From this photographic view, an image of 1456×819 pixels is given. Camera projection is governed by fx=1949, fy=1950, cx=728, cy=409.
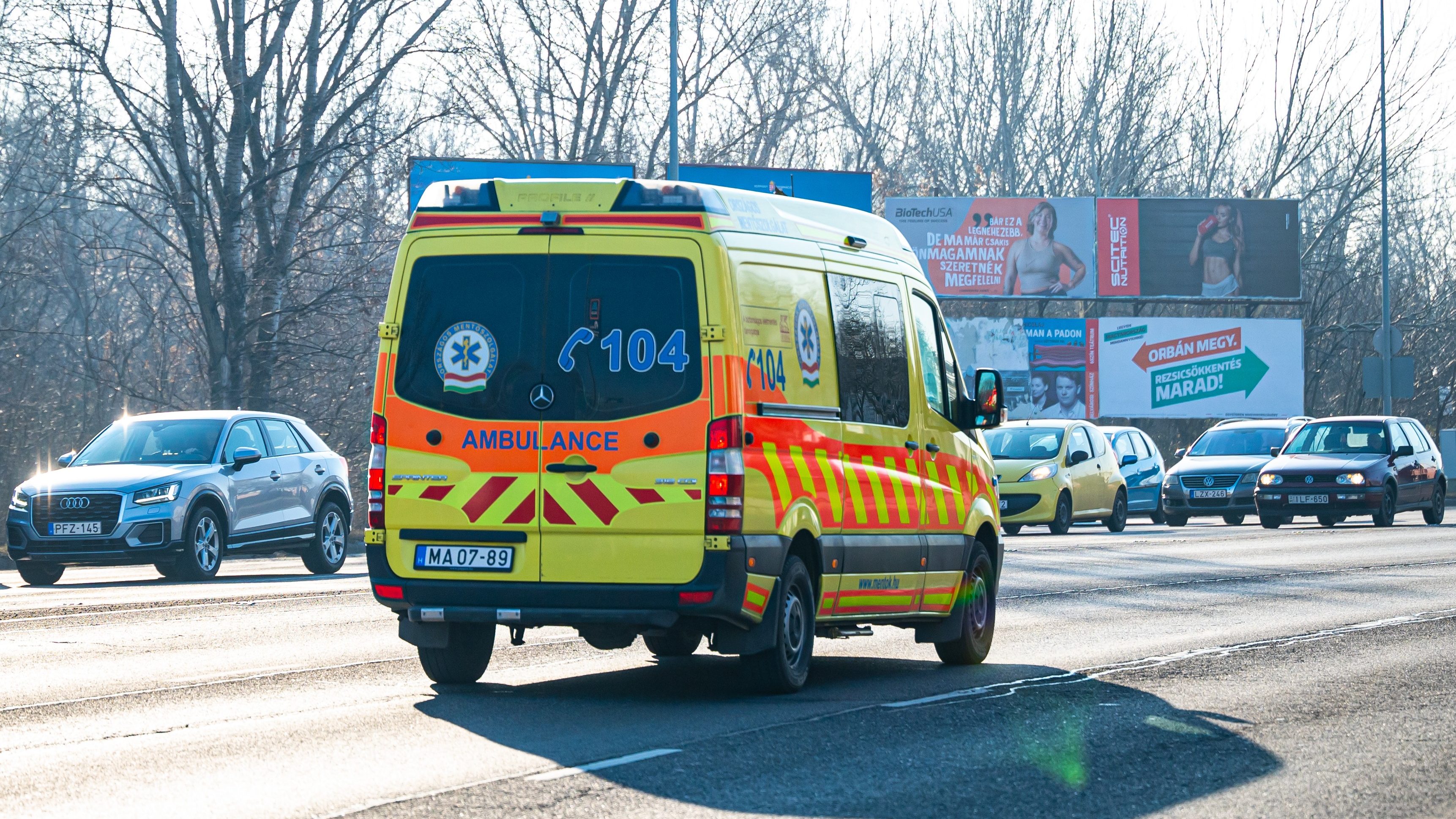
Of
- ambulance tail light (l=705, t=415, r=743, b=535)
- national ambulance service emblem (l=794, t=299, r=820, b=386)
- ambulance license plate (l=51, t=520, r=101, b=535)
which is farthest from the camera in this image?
ambulance license plate (l=51, t=520, r=101, b=535)

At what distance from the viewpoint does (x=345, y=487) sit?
67.2 feet

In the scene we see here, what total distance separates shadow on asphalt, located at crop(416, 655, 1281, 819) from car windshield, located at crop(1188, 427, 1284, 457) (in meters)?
24.7

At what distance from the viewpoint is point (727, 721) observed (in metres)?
8.46

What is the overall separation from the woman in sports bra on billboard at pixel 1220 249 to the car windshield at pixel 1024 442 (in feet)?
83.3

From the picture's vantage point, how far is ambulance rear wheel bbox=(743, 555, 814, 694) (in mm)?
9156

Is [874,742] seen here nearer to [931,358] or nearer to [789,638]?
[789,638]

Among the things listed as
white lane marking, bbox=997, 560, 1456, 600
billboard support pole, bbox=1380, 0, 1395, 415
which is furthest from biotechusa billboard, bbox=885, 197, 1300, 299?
white lane marking, bbox=997, 560, 1456, 600

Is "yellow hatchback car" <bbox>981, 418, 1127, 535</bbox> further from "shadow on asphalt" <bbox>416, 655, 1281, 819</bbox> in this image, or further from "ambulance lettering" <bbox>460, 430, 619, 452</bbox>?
"ambulance lettering" <bbox>460, 430, 619, 452</bbox>

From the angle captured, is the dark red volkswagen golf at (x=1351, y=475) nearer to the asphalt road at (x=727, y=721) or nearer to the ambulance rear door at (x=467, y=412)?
the asphalt road at (x=727, y=721)

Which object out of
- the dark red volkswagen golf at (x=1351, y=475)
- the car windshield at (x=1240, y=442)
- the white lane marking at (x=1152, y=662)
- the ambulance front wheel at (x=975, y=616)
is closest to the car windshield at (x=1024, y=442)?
the dark red volkswagen golf at (x=1351, y=475)

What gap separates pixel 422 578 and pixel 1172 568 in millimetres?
12473

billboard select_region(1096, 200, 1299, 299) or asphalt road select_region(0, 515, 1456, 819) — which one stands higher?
billboard select_region(1096, 200, 1299, 299)

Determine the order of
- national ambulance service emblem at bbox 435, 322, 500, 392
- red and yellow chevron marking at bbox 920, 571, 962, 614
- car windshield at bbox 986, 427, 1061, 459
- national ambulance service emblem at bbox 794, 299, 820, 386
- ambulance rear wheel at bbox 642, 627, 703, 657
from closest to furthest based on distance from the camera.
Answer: national ambulance service emblem at bbox 435, 322, 500, 392 < national ambulance service emblem at bbox 794, 299, 820, 386 < red and yellow chevron marking at bbox 920, 571, 962, 614 < ambulance rear wheel at bbox 642, 627, 703, 657 < car windshield at bbox 986, 427, 1061, 459

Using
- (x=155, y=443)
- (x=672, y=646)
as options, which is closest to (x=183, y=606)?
(x=155, y=443)
